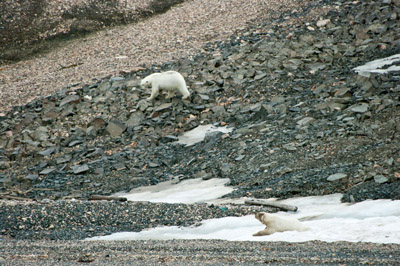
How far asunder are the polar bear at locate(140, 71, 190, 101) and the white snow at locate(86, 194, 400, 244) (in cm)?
706

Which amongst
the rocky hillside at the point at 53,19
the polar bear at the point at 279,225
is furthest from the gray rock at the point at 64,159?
the rocky hillside at the point at 53,19

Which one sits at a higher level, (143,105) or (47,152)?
(143,105)

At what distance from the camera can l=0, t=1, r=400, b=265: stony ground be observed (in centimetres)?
768

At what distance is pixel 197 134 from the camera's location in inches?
508

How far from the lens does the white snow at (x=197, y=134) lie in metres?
12.5

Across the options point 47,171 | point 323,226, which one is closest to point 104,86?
point 47,171

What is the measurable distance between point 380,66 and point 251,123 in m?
4.17

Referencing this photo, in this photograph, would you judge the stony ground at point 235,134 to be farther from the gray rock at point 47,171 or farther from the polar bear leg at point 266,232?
the polar bear leg at point 266,232

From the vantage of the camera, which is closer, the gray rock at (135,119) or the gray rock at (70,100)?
the gray rock at (135,119)

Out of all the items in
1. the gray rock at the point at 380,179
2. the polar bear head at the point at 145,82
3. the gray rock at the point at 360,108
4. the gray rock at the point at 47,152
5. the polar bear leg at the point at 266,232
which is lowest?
the gray rock at the point at 47,152

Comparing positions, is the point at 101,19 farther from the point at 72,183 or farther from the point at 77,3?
the point at 72,183

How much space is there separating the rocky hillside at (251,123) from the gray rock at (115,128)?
3 centimetres

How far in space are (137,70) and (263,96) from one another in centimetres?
537

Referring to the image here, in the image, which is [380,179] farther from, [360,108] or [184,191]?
[184,191]
